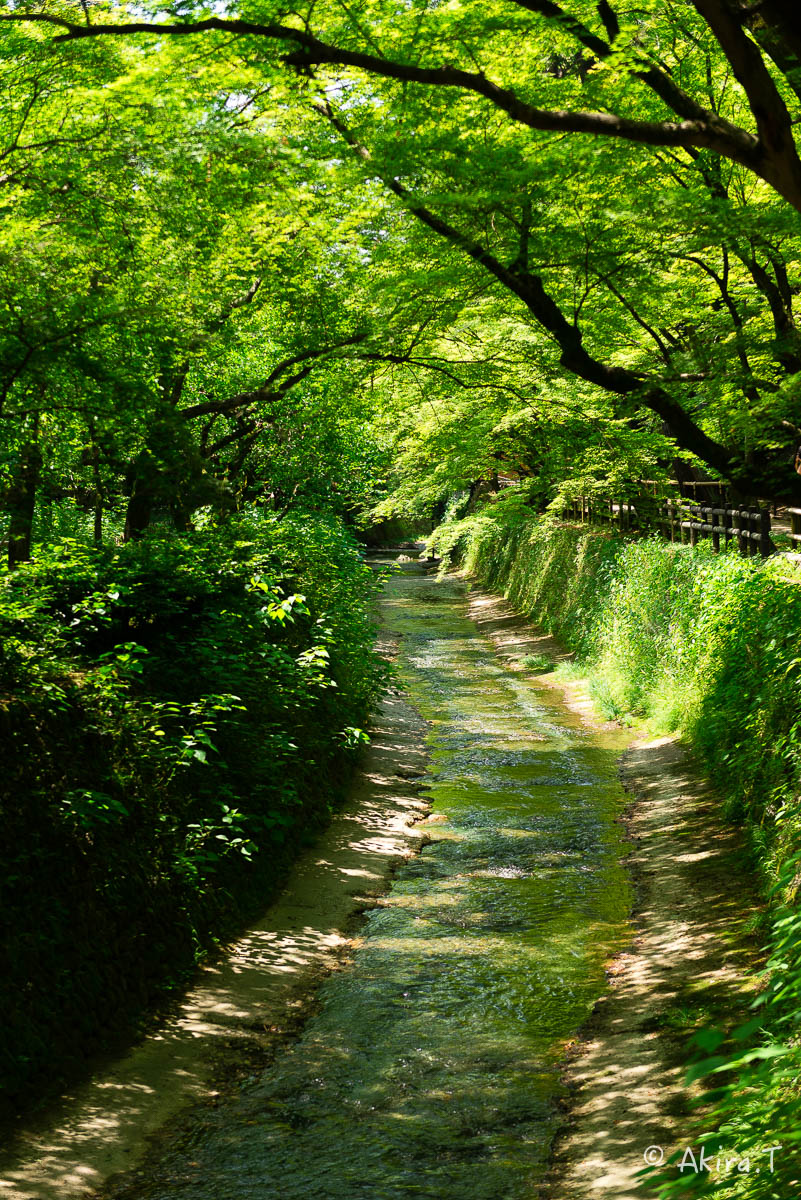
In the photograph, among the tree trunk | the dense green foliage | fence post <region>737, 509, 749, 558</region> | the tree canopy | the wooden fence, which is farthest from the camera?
fence post <region>737, 509, 749, 558</region>

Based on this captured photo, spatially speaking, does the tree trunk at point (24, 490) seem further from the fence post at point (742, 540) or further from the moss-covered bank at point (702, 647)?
the fence post at point (742, 540)

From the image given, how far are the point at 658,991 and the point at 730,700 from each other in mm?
3966

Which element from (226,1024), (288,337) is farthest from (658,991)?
(288,337)

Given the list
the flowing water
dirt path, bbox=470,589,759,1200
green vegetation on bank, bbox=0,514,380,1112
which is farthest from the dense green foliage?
the flowing water

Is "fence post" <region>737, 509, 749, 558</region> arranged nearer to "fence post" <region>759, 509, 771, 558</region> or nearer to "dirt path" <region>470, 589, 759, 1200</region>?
"fence post" <region>759, 509, 771, 558</region>

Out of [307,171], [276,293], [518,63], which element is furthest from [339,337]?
[518,63]

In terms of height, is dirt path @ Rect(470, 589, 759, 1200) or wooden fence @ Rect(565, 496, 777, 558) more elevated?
wooden fence @ Rect(565, 496, 777, 558)

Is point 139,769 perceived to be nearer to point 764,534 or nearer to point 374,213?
point 374,213

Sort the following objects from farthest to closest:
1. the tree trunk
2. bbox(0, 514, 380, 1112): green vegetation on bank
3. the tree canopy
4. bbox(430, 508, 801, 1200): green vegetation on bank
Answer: the tree trunk
the tree canopy
bbox(0, 514, 380, 1112): green vegetation on bank
bbox(430, 508, 801, 1200): green vegetation on bank

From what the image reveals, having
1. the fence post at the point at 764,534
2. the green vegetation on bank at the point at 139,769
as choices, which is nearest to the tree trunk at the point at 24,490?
the green vegetation on bank at the point at 139,769

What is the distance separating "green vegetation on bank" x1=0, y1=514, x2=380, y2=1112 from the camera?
5578 millimetres

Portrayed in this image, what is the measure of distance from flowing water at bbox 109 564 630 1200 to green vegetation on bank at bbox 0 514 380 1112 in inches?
39.6

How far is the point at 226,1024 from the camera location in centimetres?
614

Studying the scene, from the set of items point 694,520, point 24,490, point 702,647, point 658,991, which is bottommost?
point 658,991
